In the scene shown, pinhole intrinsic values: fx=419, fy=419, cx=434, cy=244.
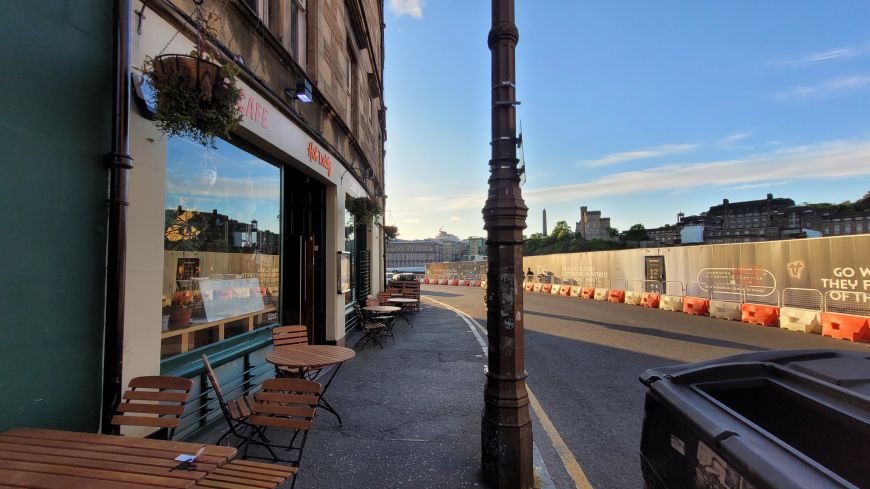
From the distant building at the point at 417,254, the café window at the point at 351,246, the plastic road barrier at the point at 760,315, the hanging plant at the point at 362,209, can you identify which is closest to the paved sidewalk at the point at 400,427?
the café window at the point at 351,246

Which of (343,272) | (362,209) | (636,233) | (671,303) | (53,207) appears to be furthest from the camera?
(636,233)

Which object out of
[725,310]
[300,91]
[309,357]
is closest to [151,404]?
[309,357]

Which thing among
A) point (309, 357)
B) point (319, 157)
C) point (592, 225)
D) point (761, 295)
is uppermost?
point (592, 225)

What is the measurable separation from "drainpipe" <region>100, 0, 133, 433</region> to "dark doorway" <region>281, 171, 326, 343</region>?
4.57 m

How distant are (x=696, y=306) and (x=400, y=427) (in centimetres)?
1422

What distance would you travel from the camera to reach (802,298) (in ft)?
41.9

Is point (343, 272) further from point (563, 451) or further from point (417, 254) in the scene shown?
point (417, 254)

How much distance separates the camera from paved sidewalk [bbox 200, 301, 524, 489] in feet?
11.9

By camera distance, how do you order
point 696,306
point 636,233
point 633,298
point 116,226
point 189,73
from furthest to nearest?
point 636,233, point 633,298, point 696,306, point 116,226, point 189,73

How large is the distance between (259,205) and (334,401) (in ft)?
10.2

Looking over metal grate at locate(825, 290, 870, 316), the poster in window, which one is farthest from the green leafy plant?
metal grate at locate(825, 290, 870, 316)

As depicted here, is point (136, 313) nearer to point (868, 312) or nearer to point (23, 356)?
point (23, 356)

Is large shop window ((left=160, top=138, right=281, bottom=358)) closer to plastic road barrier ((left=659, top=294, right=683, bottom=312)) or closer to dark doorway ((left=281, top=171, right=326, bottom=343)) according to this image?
dark doorway ((left=281, top=171, right=326, bottom=343))

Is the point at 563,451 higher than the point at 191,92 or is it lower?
lower
